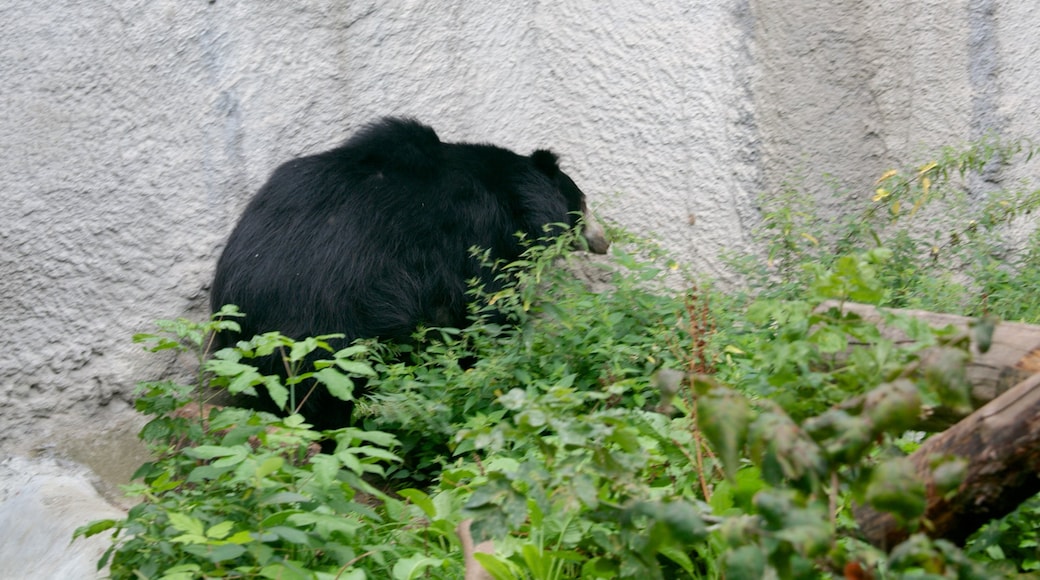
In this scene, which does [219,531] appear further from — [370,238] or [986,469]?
[370,238]

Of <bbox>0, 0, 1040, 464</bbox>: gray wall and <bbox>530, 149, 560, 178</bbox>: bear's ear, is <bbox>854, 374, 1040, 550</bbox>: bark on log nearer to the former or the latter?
<bbox>0, 0, 1040, 464</bbox>: gray wall

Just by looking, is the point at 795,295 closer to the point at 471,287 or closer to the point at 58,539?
the point at 471,287

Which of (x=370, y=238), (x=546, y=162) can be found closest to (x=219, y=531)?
Result: (x=370, y=238)

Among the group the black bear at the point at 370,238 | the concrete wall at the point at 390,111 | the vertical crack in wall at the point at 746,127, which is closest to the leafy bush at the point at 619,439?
the black bear at the point at 370,238

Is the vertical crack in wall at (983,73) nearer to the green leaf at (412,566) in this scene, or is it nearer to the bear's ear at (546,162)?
the bear's ear at (546,162)

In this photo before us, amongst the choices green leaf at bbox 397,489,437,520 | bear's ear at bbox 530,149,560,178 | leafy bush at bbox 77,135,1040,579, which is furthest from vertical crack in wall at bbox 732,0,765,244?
green leaf at bbox 397,489,437,520

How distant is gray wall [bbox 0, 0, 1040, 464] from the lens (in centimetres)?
427

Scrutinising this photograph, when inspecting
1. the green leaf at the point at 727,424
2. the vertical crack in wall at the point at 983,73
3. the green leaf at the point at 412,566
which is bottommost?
the green leaf at the point at 412,566

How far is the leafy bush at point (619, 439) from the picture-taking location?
5.30 feet

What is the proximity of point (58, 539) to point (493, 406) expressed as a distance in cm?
153

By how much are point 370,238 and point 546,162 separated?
124 cm

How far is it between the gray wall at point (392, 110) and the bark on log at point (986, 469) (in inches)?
125

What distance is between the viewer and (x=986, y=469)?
1.79 meters

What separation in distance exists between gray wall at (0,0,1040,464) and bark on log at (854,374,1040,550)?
3172 millimetres
